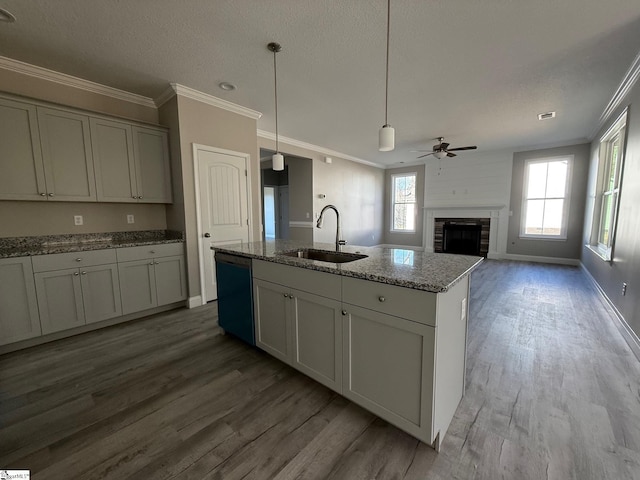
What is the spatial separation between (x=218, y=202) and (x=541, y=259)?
7093mm

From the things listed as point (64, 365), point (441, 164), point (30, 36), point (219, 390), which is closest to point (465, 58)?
point (219, 390)

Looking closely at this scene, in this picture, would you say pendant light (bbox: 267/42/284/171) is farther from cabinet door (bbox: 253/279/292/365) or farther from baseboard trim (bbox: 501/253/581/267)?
baseboard trim (bbox: 501/253/581/267)

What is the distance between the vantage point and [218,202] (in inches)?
142

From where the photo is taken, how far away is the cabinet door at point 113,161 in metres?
2.91

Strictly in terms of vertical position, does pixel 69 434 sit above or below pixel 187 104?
below

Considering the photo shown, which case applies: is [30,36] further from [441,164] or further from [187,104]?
[441,164]

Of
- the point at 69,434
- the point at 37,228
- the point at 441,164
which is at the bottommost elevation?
the point at 69,434

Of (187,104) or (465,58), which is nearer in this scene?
(465,58)

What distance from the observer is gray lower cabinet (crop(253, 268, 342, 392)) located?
168cm

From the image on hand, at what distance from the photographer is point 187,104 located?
323 cm

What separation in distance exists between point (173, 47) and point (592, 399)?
13.9 ft

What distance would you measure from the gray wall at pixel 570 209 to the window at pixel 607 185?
134cm

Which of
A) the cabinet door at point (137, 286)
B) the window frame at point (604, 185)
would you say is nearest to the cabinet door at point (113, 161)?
the cabinet door at point (137, 286)

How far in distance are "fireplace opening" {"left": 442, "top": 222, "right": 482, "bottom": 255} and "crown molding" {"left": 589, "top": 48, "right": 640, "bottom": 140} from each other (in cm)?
322
